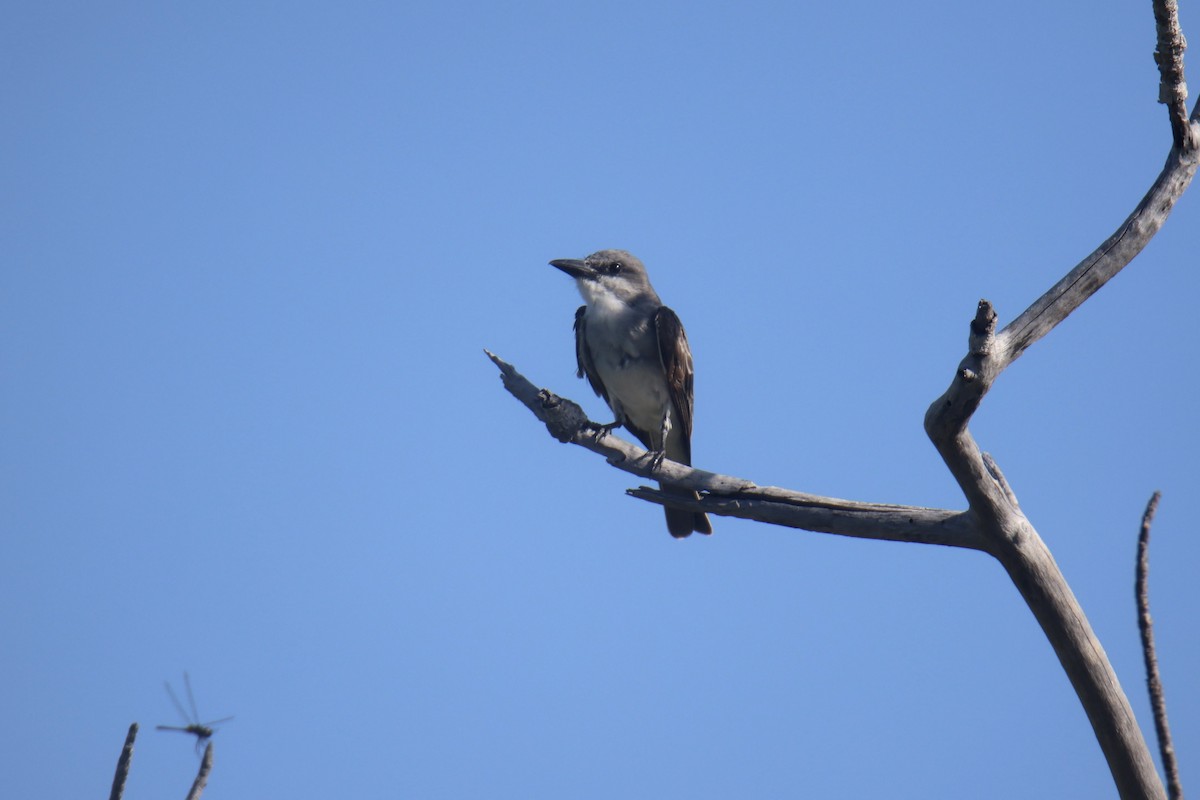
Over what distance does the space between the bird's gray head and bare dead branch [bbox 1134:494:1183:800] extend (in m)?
6.24

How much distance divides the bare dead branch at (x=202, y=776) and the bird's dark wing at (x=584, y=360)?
603 cm

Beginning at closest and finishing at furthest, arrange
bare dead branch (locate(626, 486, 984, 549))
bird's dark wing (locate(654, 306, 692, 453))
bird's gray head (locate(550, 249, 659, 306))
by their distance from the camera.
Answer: bare dead branch (locate(626, 486, 984, 549)) < bird's dark wing (locate(654, 306, 692, 453)) < bird's gray head (locate(550, 249, 659, 306))

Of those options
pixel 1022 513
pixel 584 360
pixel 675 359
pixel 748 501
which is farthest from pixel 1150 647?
pixel 584 360

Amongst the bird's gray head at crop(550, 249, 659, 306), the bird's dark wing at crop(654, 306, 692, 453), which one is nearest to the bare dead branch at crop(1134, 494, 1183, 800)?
the bird's dark wing at crop(654, 306, 692, 453)

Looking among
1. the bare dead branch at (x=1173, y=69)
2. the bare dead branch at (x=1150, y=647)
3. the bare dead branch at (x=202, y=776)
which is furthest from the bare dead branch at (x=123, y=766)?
the bare dead branch at (x=1173, y=69)

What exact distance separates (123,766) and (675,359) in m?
6.00

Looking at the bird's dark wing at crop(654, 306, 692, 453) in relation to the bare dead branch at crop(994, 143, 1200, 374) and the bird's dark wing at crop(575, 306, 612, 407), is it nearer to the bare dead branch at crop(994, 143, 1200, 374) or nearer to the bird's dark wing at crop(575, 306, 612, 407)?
the bird's dark wing at crop(575, 306, 612, 407)

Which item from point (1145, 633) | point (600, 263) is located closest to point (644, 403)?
point (600, 263)

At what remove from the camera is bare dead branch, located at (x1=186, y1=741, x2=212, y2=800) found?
3814 mm

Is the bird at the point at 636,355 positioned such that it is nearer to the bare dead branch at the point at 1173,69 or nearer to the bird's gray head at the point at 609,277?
the bird's gray head at the point at 609,277

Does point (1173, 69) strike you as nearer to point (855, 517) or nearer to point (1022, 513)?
point (1022, 513)

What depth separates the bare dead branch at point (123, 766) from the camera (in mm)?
3623

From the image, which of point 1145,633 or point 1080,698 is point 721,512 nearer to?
point 1080,698

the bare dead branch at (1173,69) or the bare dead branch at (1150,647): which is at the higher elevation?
the bare dead branch at (1173,69)
